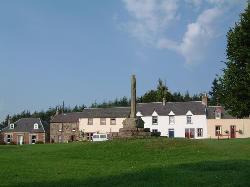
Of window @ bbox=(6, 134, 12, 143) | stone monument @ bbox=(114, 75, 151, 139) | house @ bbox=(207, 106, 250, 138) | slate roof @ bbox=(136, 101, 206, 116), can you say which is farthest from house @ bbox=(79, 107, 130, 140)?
stone monument @ bbox=(114, 75, 151, 139)

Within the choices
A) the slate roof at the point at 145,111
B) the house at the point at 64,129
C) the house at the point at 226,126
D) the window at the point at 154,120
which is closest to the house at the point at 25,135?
the house at the point at 64,129

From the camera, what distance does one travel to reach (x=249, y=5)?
2814 centimetres

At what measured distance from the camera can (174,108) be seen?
61.4 m

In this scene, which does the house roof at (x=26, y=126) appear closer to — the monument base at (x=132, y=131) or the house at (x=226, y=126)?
the house at (x=226, y=126)

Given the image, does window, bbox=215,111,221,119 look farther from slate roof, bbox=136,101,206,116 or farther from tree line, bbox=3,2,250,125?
tree line, bbox=3,2,250,125

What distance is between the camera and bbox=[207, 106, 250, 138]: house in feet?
185

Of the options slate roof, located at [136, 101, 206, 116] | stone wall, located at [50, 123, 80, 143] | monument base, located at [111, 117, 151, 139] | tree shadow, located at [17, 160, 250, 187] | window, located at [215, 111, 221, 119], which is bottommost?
stone wall, located at [50, 123, 80, 143]

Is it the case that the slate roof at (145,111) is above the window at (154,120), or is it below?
above

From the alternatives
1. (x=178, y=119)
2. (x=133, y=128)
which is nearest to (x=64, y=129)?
(x=178, y=119)

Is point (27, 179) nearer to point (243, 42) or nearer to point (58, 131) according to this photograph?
point (243, 42)

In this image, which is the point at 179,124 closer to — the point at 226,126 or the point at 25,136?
the point at 226,126

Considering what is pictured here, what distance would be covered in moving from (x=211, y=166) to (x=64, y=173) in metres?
5.69

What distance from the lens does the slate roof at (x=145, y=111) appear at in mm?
60094

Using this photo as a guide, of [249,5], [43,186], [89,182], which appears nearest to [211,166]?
[89,182]
